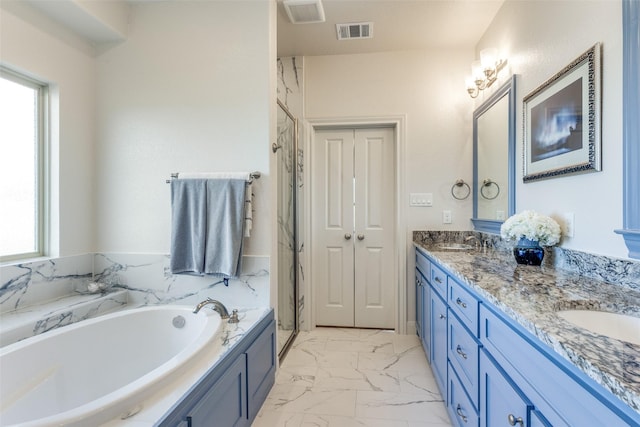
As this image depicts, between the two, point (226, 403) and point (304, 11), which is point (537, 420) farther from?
point (304, 11)

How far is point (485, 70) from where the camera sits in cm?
221

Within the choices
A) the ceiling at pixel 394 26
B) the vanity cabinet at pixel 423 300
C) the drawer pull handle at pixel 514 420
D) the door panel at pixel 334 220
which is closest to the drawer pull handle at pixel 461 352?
the drawer pull handle at pixel 514 420

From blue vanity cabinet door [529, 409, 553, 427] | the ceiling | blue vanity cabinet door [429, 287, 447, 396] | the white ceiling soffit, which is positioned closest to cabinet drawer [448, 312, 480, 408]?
blue vanity cabinet door [429, 287, 447, 396]

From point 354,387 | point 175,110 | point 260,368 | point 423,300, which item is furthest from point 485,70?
point 260,368

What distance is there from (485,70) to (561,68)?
31.9 inches

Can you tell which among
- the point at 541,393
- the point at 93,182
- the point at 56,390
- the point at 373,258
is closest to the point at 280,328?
the point at 373,258

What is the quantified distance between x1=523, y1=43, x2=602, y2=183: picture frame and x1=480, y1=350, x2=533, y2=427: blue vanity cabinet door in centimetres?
93

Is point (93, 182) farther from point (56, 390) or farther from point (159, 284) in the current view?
point (56, 390)

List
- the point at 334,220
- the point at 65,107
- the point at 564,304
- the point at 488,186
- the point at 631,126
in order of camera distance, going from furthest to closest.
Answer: the point at 334,220 < the point at 488,186 < the point at 65,107 < the point at 631,126 < the point at 564,304

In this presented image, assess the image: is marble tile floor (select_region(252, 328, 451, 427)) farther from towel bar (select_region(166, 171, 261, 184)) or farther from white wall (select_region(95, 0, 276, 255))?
towel bar (select_region(166, 171, 261, 184))

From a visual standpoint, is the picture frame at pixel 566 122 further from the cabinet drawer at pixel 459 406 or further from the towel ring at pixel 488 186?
the cabinet drawer at pixel 459 406

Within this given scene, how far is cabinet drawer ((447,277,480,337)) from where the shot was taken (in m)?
1.22

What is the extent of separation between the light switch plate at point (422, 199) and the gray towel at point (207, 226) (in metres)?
1.58

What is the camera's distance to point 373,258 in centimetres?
289
